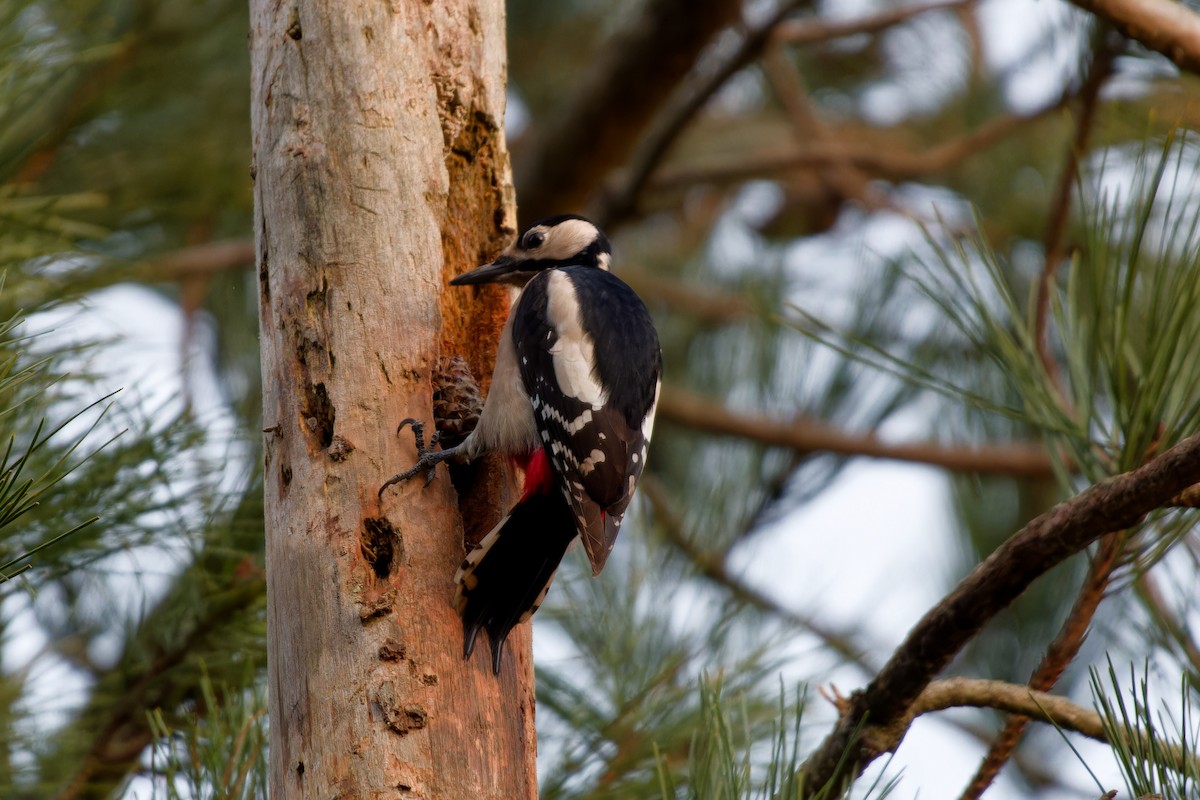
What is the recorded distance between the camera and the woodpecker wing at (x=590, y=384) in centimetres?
208

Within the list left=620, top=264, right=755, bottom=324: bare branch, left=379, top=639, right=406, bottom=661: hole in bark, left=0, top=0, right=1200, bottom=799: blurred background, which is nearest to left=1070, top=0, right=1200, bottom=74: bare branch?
left=0, top=0, right=1200, bottom=799: blurred background

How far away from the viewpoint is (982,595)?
1504mm

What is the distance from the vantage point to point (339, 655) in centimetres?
168

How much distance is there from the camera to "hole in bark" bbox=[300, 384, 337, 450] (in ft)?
6.07

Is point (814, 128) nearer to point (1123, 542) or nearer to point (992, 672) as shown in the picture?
point (992, 672)

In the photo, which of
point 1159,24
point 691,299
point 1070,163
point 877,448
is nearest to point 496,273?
point 1159,24

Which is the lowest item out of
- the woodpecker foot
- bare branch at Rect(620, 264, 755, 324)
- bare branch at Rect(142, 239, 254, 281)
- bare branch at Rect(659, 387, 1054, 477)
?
A: the woodpecker foot

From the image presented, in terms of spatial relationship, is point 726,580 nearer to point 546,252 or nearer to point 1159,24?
point 546,252

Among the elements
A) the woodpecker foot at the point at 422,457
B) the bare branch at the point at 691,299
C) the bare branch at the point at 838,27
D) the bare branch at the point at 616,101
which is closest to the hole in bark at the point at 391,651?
the woodpecker foot at the point at 422,457

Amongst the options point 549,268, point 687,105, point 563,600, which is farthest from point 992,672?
point 549,268

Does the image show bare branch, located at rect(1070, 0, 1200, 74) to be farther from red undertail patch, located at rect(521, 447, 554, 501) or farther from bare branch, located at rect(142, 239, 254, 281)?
bare branch, located at rect(142, 239, 254, 281)

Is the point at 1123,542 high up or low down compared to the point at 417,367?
down

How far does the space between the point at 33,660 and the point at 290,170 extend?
3.65 feet

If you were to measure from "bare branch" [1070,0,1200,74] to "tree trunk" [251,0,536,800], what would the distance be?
107cm
